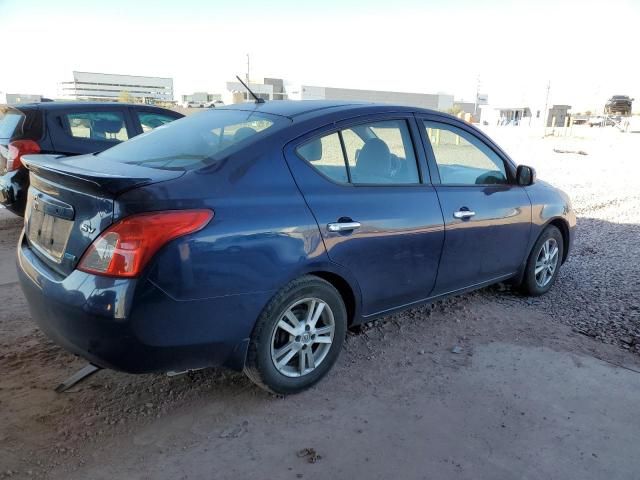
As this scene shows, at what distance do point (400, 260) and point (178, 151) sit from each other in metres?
1.57

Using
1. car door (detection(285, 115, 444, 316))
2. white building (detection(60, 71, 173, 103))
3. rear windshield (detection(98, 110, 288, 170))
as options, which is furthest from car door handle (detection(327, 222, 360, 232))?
white building (detection(60, 71, 173, 103))

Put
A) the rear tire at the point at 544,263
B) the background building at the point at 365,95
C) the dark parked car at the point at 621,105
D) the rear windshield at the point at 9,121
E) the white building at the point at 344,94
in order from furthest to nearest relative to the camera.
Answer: the background building at the point at 365,95
the white building at the point at 344,94
the dark parked car at the point at 621,105
the rear windshield at the point at 9,121
the rear tire at the point at 544,263

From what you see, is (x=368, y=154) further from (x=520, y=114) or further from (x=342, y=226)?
(x=520, y=114)

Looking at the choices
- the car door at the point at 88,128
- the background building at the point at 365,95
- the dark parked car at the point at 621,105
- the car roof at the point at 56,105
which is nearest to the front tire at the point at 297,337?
the car door at the point at 88,128

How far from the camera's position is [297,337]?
3016 millimetres

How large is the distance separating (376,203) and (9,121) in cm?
562

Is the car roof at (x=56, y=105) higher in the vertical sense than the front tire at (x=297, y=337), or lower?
higher

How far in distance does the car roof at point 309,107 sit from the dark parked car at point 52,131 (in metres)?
3.69

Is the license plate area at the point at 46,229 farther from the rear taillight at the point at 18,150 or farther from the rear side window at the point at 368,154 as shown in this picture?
the rear taillight at the point at 18,150

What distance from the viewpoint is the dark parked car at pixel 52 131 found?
6117mm

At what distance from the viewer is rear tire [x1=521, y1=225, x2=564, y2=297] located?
15.4 feet

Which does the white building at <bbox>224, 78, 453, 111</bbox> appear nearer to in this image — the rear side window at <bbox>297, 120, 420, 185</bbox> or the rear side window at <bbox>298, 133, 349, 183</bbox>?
the rear side window at <bbox>297, 120, 420, 185</bbox>

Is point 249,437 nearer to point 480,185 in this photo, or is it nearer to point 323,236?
point 323,236

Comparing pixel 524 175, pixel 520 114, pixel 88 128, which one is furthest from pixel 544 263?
pixel 520 114
